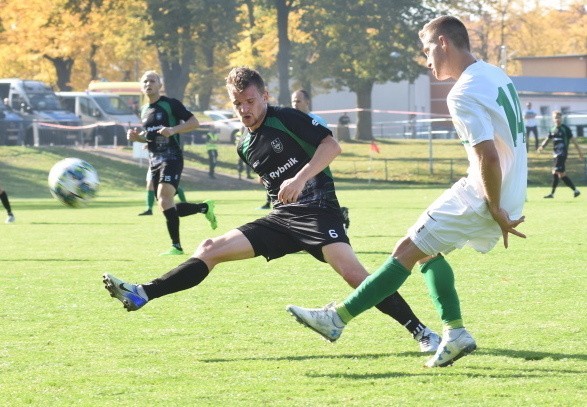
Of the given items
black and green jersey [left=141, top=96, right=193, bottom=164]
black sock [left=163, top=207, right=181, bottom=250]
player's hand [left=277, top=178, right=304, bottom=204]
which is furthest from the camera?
black and green jersey [left=141, top=96, right=193, bottom=164]

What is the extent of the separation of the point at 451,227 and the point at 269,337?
6.22ft

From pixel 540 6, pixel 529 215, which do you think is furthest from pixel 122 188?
pixel 540 6

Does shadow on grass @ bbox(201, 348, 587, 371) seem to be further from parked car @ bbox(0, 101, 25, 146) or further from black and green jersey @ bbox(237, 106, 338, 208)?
parked car @ bbox(0, 101, 25, 146)

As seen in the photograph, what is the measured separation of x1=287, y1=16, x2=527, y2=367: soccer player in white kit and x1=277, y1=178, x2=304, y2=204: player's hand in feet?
2.10

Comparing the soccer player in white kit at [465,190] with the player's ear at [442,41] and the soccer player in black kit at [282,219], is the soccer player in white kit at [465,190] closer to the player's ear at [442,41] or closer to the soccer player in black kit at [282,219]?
the player's ear at [442,41]

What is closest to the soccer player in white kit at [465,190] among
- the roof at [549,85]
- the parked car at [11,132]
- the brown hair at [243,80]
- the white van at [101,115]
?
the brown hair at [243,80]

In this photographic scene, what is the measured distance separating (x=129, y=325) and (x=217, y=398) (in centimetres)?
262

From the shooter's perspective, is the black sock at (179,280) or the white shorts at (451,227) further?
the black sock at (179,280)

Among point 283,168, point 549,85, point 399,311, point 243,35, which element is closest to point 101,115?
point 243,35

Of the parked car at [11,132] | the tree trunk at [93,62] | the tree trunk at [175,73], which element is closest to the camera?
the parked car at [11,132]

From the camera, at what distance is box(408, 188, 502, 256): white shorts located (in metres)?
6.31

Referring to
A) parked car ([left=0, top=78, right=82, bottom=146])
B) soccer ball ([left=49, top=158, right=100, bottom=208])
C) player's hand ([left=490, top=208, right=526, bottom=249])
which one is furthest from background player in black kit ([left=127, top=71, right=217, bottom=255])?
parked car ([left=0, top=78, right=82, bottom=146])

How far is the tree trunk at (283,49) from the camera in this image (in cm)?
5141

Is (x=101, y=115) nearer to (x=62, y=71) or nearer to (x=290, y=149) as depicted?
(x=62, y=71)
